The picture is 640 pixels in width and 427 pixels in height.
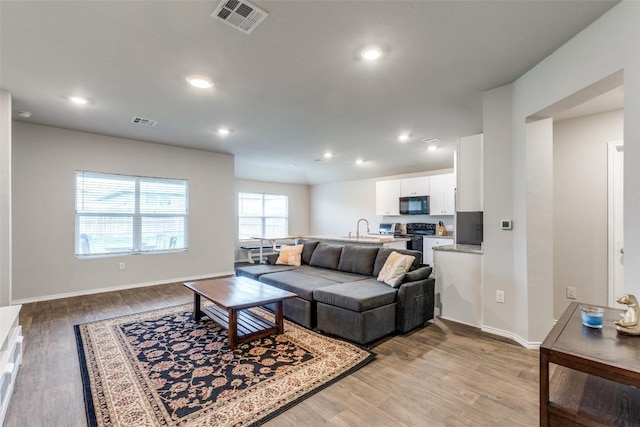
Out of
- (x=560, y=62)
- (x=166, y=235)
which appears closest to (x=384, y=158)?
(x=560, y=62)

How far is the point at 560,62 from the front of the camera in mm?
2422

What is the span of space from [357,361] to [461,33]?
8.95 feet

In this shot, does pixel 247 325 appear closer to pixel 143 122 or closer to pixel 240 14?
pixel 240 14

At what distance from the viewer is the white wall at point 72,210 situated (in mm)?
4355

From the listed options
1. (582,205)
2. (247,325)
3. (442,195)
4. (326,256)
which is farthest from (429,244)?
(247,325)

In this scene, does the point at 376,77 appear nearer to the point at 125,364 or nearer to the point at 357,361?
the point at 357,361

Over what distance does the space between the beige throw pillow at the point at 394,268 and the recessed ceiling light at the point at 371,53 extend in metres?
2.18

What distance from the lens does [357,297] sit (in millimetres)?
2949

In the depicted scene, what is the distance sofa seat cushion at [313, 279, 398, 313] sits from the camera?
2908 millimetres

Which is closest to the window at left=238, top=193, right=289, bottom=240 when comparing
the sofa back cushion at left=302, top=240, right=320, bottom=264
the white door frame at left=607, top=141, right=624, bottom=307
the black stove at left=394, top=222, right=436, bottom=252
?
the black stove at left=394, top=222, right=436, bottom=252

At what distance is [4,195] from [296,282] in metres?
3.31

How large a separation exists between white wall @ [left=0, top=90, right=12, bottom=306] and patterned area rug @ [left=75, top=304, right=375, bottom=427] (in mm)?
861

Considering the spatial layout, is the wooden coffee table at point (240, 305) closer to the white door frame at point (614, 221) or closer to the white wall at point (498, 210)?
the white wall at point (498, 210)

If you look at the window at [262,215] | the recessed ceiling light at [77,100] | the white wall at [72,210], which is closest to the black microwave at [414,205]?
the window at [262,215]
